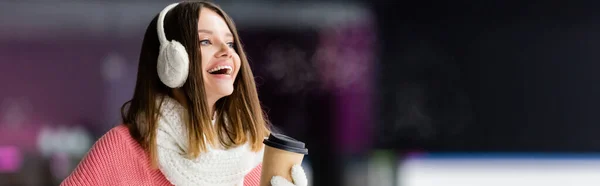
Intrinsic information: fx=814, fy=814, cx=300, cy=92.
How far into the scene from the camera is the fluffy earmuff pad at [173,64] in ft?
3.92

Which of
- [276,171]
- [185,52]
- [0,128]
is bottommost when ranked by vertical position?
[0,128]

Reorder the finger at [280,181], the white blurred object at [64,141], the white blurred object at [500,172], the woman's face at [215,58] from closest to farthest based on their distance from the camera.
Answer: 1. the finger at [280,181]
2. the woman's face at [215,58]
3. the white blurred object at [500,172]
4. the white blurred object at [64,141]

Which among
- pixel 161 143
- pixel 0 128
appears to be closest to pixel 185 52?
pixel 161 143

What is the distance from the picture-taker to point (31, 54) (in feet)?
10.3

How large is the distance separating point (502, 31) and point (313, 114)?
821 millimetres

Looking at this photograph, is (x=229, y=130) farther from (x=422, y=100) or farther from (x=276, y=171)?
(x=422, y=100)

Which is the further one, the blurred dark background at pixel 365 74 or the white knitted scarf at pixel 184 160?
the blurred dark background at pixel 365 74

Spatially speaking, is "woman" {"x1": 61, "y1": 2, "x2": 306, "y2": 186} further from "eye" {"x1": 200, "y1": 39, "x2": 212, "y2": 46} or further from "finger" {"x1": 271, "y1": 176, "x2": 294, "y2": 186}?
"finger" {"x1": 271, "y1": 176, "x2": 294, "y2": 186}

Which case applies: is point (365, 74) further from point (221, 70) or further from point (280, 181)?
point (280, 181)

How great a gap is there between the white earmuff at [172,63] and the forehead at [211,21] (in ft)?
0.17

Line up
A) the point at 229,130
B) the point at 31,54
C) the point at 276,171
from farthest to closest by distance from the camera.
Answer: the point at 31,54 < the point at 229,130 < the point at 276,171

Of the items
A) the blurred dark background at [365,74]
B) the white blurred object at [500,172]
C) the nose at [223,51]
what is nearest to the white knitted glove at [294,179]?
the nose at [223,51]

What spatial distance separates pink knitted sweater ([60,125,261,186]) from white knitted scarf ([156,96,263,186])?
0.03 meters

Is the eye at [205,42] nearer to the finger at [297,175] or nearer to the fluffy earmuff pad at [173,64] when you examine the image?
the fluffy earmuff pad at [173,64]
